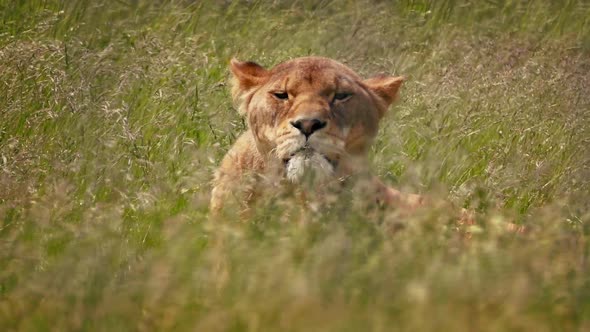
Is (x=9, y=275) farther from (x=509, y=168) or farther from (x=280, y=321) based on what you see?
(x=509, y=168)

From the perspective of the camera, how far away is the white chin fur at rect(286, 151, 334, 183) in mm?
4898

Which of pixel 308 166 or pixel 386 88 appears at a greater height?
pixel 308 166

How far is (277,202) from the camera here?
4.35 meters

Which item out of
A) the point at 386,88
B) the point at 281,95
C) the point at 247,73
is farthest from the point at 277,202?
the point at 386,88

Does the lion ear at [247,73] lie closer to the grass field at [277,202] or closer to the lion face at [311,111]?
the lion face at [311,111]

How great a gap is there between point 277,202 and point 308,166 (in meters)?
0.59

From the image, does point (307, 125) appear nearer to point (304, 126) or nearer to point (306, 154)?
point (304, 126)

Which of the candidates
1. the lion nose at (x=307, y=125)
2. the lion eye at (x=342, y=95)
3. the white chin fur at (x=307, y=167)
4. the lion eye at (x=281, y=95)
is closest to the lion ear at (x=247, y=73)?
the lion eye at (x=281, y=95)

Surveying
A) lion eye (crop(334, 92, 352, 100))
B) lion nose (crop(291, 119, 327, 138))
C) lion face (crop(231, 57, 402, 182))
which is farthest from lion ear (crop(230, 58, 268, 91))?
lion nose (crop(291, 119, 327, 138))

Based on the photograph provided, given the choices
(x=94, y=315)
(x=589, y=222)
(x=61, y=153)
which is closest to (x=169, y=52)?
(x=61, y=153)

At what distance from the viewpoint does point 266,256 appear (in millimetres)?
3793

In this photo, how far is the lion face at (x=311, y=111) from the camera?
4.99 meters

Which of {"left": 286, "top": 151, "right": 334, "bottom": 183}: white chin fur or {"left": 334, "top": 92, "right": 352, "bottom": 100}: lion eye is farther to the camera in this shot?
{"left": 334, "top": 92, "right": 352, "bottom": 100}: lion eye

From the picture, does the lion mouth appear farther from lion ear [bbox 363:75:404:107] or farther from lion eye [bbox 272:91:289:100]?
lion ear [bbox 363:75:404:107]
